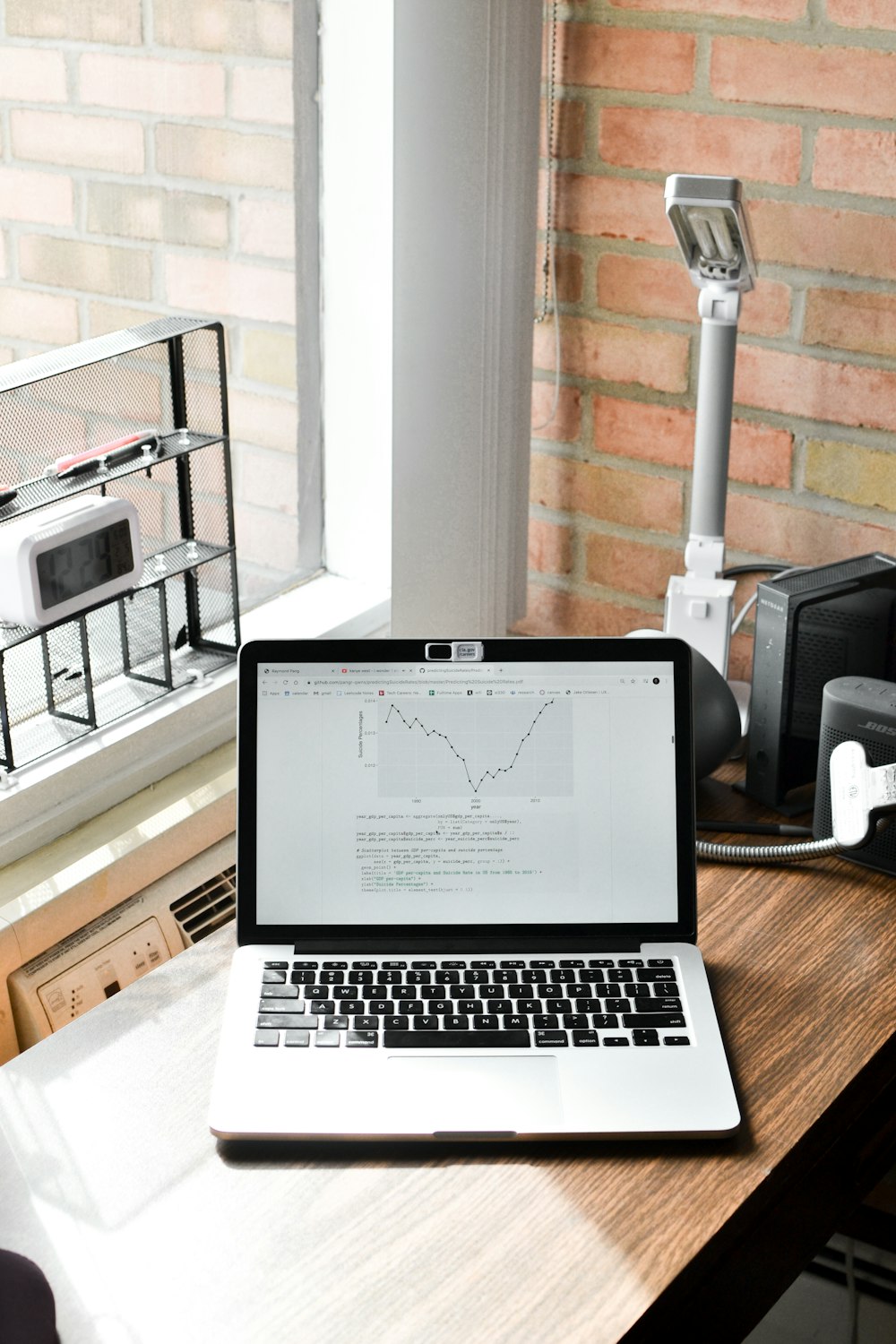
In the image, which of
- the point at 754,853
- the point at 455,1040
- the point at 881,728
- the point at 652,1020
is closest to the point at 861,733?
the point at 881,728

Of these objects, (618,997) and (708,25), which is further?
(708,25)

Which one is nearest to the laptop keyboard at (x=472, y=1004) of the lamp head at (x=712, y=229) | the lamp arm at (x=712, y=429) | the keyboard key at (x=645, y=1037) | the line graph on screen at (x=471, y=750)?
the keyboard key at (x=645, y=1037)

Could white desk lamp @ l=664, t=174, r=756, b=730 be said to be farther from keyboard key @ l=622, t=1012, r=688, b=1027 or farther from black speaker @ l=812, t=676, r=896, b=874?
keyboard key @ l=622, t=1012, r=688, b=1027

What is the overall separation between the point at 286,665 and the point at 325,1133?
341mm

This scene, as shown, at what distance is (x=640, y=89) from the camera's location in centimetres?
144

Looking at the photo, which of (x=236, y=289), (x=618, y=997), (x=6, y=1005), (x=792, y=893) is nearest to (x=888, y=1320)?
(x=792, y=893)

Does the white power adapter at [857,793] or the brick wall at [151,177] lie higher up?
the brick wall at [151,177]

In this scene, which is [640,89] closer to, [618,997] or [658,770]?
[658,770]

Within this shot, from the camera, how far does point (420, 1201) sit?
2.88 ft

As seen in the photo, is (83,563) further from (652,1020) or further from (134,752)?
(652,1020)

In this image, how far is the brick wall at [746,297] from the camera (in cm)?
134

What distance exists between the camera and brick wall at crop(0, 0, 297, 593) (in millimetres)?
1322

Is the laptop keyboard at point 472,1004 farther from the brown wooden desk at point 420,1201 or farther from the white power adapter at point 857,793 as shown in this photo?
the white power adapter at point 857,793

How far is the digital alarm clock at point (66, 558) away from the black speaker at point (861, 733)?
0.60m
